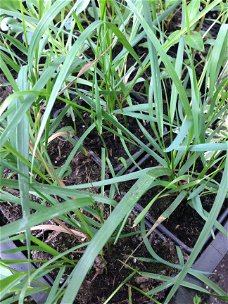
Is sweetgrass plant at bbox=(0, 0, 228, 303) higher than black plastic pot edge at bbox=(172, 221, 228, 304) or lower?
higher

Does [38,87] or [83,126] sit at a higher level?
[38,87]

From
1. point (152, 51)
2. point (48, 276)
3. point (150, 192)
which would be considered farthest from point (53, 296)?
point (152, 51)

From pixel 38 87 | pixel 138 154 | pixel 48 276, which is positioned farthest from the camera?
pixel 138 154

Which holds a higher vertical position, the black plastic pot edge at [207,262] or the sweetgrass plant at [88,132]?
the sweetgrass plant at [88,132]

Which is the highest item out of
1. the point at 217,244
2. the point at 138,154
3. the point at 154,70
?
the point at 154,70

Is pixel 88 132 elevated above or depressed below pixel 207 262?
above

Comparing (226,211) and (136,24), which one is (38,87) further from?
(226,211)

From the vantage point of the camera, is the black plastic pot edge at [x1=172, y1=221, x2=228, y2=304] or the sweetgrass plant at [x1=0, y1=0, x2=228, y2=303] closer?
the sweetgrass plant at [x1=0, y1=0, x2=228, y2=303]

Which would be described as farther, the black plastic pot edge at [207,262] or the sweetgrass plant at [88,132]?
the black plastic pot edge at [207,262]
